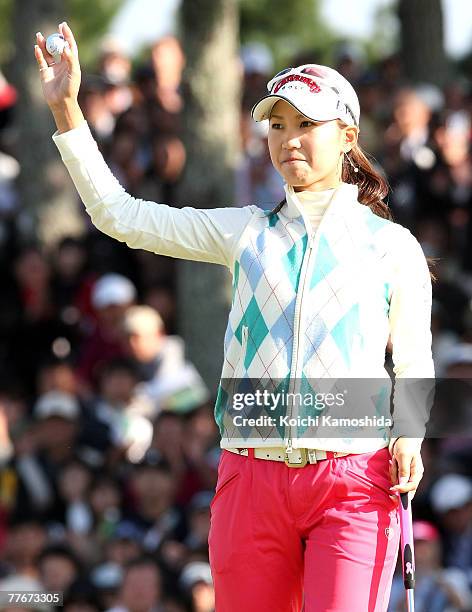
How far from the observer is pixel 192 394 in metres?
9.34

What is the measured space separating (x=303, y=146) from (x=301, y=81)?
19cm

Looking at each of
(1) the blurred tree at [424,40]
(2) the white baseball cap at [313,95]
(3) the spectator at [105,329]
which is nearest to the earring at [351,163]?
(2) the white baseball cap at [313,95]

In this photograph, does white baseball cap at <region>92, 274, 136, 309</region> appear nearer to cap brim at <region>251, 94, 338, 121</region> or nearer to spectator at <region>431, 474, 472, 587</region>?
spectator at <region>431, 474, 472, 587</region>

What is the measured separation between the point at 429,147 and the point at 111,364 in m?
3.02

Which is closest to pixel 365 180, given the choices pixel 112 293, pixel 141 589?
pixel 141 589

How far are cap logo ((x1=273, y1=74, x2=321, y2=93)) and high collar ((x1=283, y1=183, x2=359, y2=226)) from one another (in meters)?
0.30

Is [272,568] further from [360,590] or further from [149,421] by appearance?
[149,421]

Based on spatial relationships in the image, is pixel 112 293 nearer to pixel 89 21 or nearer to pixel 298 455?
pixel 298 455

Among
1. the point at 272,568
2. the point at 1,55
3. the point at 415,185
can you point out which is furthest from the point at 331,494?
the point at 1,55

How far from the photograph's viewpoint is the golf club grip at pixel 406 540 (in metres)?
4.43

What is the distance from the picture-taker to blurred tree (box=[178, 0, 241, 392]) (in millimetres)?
10977

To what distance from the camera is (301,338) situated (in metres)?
4.34

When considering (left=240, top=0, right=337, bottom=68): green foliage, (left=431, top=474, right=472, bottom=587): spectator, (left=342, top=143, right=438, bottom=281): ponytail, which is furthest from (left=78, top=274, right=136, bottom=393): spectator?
(left=240, top=0, right=337, bottom=68): green foliage

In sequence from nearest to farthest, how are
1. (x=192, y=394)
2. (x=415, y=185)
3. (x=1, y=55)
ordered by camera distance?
(x=192, y=394)
(x=415, y=185)
(x=1, y=55)
